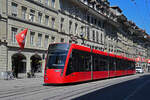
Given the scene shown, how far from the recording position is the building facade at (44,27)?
26.3 metres

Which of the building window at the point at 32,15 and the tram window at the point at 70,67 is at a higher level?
the building window at the point at 32,15

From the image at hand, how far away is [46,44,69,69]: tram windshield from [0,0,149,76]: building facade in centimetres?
953

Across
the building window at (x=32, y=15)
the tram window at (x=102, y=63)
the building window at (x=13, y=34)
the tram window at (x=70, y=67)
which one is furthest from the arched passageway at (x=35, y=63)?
the tram window at (x=70, y=67)

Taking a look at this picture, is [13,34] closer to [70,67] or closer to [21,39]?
[21,39]

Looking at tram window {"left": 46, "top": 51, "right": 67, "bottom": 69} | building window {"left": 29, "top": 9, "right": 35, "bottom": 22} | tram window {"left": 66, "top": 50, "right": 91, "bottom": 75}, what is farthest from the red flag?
tram window {"left": 46, "top": 51, "right": 67, "bottom": 69}

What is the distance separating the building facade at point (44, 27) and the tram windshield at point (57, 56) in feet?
31.3

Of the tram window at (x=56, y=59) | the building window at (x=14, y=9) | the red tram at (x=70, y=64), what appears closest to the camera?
the red tram at (x=70, y=64)

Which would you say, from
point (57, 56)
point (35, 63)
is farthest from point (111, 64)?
point (57, 56)

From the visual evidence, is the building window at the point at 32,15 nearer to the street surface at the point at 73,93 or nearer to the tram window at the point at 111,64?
the tram window at the point at 111,64

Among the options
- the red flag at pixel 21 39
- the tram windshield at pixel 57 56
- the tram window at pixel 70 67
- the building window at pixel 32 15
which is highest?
the building window at pixel 32 15

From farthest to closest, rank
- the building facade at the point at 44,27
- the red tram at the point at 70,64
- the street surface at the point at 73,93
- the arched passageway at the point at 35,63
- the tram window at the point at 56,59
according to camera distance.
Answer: the arched passageway at the point at 35,63, the building facade at the point at 44,27, the tram window at the point at 56,59, the red tram at the point at 70,64, the street surface at the point at 73,93

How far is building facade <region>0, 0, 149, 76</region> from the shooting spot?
1037 inches

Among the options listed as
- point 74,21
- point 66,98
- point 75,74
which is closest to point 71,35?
point 74,21

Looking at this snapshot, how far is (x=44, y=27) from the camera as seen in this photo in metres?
32.5
